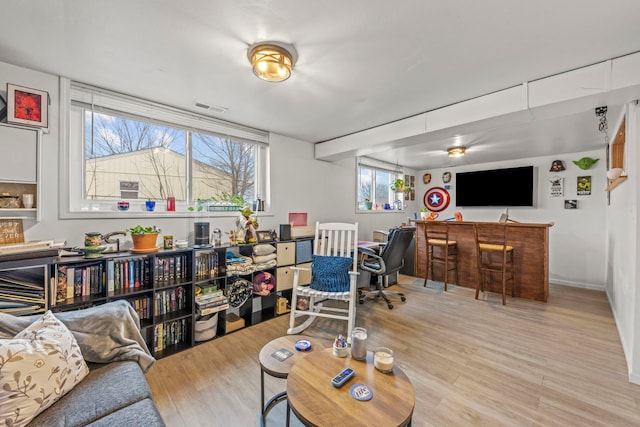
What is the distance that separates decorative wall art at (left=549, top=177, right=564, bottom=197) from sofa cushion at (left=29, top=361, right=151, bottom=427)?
20.1ft

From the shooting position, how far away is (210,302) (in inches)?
98.3

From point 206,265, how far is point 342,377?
1.86 meters

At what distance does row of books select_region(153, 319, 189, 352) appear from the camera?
2279mm

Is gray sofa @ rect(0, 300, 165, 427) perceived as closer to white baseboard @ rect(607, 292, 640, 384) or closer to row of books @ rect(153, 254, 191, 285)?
row of books @ rect(153, 254, 191, 285)

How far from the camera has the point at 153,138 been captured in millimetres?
2672

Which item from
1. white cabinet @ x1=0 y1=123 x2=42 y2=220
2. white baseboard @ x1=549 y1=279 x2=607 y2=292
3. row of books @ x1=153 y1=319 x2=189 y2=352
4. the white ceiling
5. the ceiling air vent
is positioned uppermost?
the white ceiling

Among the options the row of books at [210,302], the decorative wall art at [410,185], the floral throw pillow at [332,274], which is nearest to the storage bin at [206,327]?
the row of books at [210,302]

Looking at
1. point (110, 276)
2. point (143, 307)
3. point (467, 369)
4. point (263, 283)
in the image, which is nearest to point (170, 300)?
point (143, 307)

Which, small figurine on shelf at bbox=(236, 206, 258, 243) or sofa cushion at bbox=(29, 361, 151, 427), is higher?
small figurine on shelf at bbox=(236, 206, 258, 243)

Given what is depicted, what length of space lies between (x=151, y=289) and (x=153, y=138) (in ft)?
4.85

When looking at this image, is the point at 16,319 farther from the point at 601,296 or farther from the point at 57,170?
the point at 601,296

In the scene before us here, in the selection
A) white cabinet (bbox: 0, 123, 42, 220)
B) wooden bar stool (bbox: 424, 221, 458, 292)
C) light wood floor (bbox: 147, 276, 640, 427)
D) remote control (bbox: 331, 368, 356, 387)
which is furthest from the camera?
wooden bar stool (bbox: 424, 221, 458, 292)

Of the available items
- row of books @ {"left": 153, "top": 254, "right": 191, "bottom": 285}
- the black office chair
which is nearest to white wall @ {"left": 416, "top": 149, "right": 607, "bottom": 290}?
the black office chair

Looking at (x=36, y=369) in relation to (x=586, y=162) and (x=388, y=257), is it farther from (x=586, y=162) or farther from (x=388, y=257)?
(x=586, y=162)
